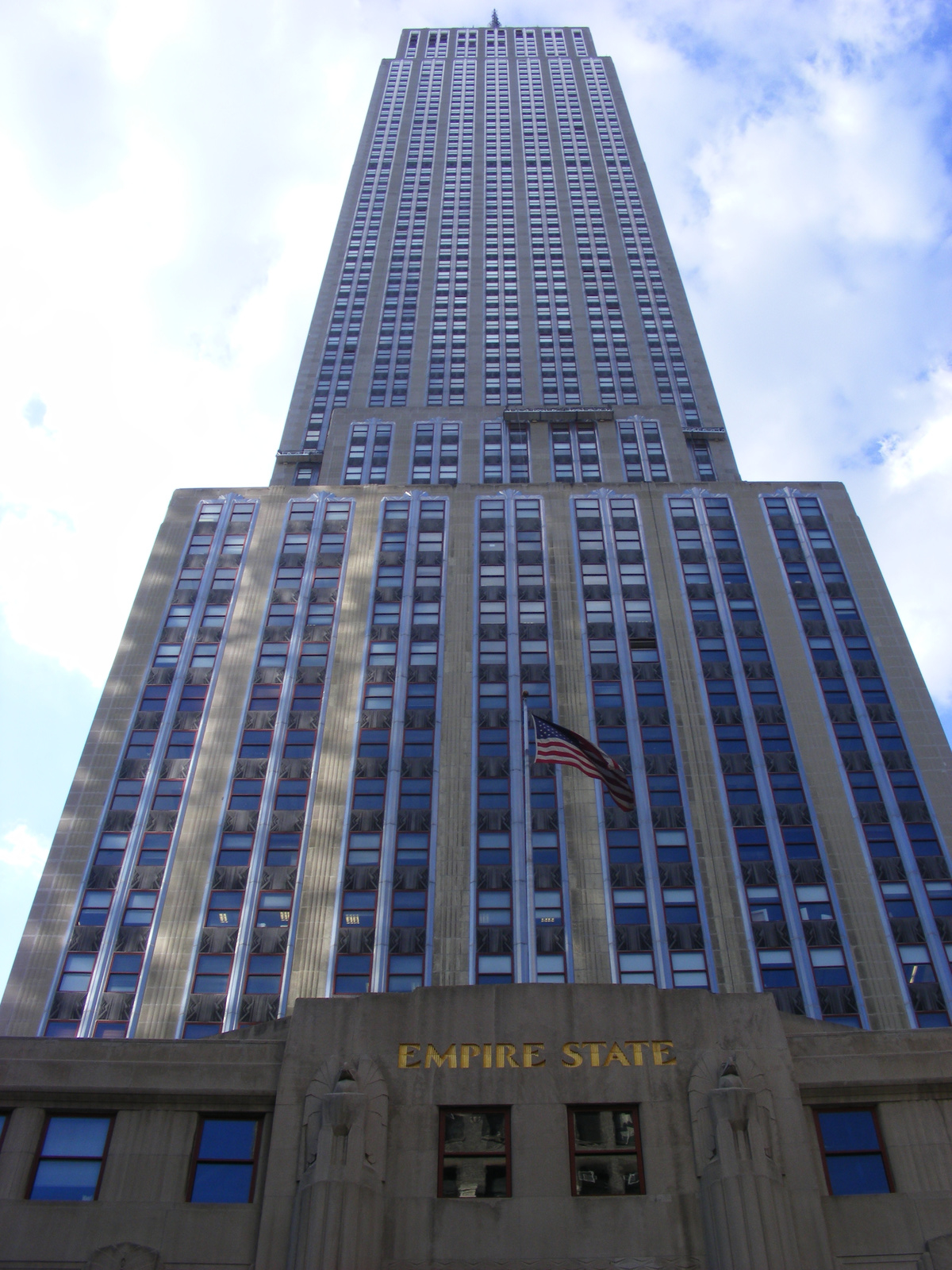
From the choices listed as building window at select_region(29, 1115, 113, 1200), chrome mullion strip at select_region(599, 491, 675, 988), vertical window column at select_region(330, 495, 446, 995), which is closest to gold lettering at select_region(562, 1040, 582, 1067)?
building window at select_region(29, 1115, 113, 1200)

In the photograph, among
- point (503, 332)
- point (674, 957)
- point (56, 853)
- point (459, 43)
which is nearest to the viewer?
point (674, 957)

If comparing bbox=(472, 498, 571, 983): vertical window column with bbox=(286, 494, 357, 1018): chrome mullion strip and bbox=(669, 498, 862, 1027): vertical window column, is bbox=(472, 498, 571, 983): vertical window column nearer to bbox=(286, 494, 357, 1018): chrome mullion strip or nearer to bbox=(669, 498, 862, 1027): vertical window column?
bbox=(286, 494, 357, 1018): chrome mullion strip

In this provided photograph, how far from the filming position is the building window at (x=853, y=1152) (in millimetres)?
25312

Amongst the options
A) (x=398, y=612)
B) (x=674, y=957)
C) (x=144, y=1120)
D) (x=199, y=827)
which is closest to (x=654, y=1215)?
(x=144, y=1120)

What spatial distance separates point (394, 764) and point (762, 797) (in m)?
23.4

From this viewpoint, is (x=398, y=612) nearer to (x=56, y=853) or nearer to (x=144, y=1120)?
(x=56, y=853)

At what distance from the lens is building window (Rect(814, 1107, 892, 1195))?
25312 millimetres

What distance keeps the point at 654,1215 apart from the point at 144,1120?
12.5m

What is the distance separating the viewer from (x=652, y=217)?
141 metres

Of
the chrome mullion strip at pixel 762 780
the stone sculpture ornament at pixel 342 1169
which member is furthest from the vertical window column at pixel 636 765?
the stone sculpture ornament at pixel 342 1169

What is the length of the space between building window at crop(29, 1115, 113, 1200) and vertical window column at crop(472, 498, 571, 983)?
32.3 meters

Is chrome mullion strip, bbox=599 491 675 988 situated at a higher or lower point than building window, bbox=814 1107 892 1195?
higher

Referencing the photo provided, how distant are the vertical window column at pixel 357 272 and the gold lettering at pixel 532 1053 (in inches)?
3568

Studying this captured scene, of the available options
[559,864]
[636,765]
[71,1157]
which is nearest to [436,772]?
[559,864]
